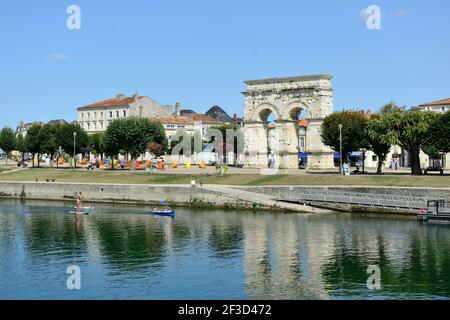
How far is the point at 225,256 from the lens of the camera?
45.8m

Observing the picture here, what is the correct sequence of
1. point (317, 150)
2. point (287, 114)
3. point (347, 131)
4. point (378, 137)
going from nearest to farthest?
point (378, 137) → point (347, 131) → point (317, 150) → point (287, 114)

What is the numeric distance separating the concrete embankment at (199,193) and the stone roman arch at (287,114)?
64.4 ft

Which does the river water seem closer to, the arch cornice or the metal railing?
the metal railing

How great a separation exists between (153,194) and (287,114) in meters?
24.5

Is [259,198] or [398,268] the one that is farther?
[259,198]

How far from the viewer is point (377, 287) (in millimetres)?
36938

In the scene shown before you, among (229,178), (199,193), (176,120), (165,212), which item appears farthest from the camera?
(176,120)

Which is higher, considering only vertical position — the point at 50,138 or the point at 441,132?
the point at 50,138

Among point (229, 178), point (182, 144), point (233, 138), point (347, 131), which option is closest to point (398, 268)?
point (229, 178)

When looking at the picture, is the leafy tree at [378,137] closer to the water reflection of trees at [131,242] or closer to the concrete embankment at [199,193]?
the concrete embankment at [199,193]

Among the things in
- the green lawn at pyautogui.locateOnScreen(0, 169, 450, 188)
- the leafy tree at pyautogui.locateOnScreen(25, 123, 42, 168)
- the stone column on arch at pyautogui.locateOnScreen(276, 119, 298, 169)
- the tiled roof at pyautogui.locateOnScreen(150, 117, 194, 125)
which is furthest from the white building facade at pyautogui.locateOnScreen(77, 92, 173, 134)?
the stone column on arch at pyautogui.locateOnScreen(276, 119, 298, 169)

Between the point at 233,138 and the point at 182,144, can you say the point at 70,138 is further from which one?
the point at 233,138
